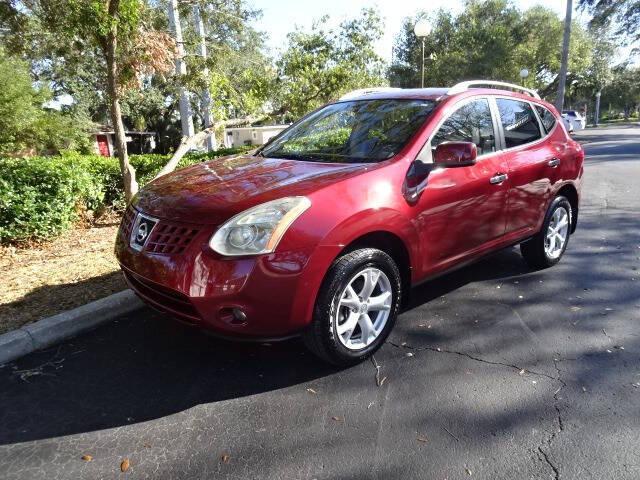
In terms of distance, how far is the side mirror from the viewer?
10.3 ft

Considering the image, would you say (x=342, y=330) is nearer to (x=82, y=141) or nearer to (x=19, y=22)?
(x=19, y=22)

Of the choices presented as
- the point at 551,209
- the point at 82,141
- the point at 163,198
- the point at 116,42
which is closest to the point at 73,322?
the point at 163,198

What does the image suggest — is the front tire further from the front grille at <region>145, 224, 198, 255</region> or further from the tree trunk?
the tree trunk

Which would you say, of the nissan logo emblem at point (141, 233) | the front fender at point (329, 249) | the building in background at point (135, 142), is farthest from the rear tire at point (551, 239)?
the building in background at point (135, 142)

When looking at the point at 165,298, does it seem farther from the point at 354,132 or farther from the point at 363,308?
the point at 354,132

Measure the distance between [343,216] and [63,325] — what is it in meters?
2.31

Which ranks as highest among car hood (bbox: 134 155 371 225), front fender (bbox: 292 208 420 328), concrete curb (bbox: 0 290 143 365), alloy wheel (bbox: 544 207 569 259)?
car hood (bbox: 134 155 371 225)

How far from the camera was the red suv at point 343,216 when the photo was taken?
260cm

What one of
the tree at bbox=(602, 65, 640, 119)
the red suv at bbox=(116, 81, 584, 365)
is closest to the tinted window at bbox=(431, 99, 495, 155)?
the red suv at bbox=(116, 81, 584, 365)

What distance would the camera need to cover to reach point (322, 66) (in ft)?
35.9

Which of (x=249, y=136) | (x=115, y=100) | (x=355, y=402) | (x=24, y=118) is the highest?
(x=24, y=118)

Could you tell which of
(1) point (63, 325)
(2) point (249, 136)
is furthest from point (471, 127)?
(2) point (249, 136)

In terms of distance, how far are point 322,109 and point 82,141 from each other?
2700 centimetres

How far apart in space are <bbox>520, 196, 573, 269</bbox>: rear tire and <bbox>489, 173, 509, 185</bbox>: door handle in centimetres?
95
